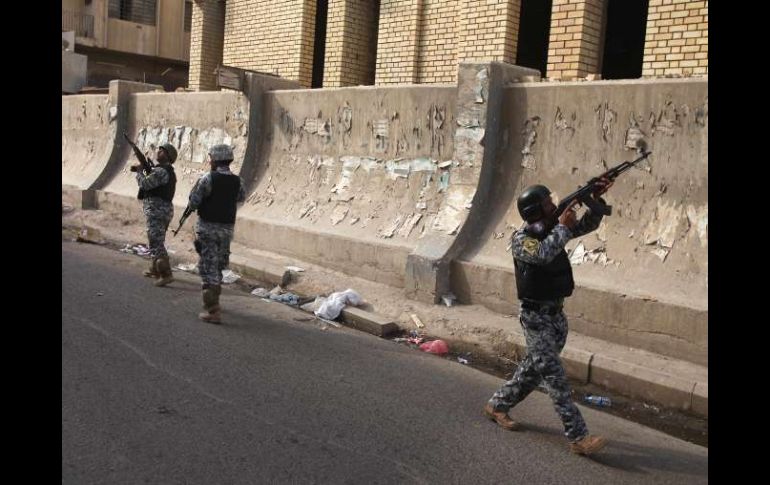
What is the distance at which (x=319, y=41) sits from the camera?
14.9 m

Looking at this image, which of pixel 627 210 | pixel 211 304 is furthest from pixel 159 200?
pixel 627 210

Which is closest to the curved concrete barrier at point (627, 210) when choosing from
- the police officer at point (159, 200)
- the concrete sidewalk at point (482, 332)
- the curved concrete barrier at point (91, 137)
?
the concrete sidewalk at point (482, 332)

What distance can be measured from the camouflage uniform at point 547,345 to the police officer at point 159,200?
504 cm

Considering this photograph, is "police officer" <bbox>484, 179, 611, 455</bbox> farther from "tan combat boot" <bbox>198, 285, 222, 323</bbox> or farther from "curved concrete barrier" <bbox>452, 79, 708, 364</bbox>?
"tan combat boot" <bbox>198, 285, 222, 323</bbox>

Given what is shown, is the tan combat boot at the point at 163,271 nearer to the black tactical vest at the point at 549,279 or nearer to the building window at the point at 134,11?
the black tactical vest at the point at 549,279

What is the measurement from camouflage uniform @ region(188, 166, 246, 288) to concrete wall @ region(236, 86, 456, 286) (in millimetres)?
1857

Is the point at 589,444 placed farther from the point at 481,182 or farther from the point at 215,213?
the point at 215,213

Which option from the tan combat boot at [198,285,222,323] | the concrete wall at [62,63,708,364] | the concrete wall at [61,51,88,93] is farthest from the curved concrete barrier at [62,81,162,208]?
the concrete wall at [61,51,88,93]

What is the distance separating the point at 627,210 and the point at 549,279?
257cm

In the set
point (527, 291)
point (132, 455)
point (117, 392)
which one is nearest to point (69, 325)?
point (117, 392)

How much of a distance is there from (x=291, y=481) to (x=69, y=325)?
342 cm
